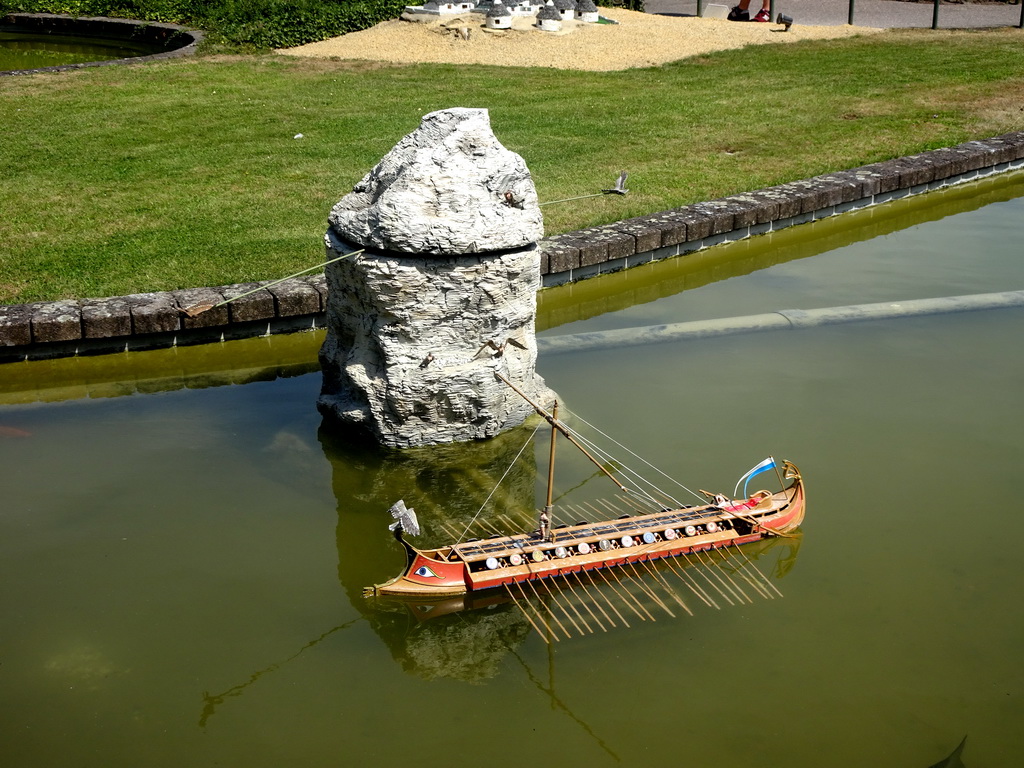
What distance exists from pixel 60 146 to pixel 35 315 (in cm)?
486

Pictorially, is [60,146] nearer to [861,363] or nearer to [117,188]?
[117,188]

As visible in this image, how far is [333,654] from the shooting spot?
14.1 feet

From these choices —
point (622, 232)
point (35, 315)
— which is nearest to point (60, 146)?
point (35, 315)

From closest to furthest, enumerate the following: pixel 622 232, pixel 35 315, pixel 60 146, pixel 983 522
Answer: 1. pixel 983 522
2. pixel 35 315
3. pixel 622 232
4. pixel 60 146

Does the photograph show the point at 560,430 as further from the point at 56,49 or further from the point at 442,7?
the point at 56,49

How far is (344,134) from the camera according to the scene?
11.4m

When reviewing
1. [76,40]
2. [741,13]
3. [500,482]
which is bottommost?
[500,482]

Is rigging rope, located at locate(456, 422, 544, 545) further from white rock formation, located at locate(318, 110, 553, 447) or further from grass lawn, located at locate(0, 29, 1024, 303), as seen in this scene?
grass lawn, located at locate(0, 29, 1024, 303)

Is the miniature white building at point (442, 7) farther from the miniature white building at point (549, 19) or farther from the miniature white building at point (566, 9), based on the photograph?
the miniature white building at point (566, 9)

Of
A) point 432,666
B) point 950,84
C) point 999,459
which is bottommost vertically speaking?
point 432,666

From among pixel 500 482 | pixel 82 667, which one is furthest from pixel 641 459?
pixel 82 667

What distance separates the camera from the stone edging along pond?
22.1ft

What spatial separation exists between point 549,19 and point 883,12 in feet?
24.4

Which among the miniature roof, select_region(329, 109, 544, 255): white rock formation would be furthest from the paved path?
select_region(329, 109, 544, 255): white rock formation
